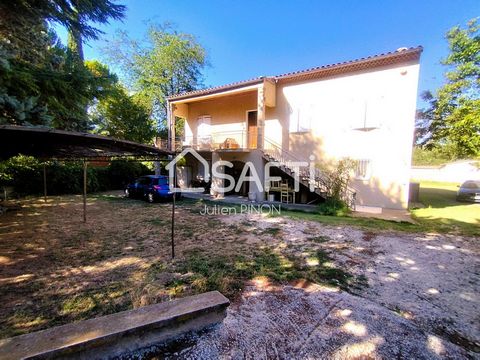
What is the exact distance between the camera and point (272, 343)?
2.42 metres

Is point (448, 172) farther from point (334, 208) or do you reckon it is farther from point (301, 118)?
point (334, 208)

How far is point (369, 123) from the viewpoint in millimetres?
10641

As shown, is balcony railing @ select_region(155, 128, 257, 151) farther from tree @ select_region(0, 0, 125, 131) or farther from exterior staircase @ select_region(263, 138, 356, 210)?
tree @ select_region(0, 0, 125, 131)

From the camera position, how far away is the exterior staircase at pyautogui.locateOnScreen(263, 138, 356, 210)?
1080 cm

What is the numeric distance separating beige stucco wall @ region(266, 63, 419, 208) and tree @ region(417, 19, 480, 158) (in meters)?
5.03

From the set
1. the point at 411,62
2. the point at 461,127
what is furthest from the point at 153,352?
the point at 461,127

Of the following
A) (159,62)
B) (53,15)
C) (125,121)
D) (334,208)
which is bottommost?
(334,208)

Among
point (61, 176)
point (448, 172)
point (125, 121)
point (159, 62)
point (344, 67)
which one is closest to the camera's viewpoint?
point (344, 67)

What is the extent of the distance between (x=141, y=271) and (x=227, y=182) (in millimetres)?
11150

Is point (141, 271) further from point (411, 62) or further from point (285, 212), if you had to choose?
point (411, 62)

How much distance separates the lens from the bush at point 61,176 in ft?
42.7

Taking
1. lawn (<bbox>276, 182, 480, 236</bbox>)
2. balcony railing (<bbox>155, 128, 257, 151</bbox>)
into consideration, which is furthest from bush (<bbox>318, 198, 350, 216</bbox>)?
balcony railing (<bbox>155, 128, 257, 151</bbox>)

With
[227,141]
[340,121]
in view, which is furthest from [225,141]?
[340,121]

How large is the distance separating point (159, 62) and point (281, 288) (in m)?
25.1
